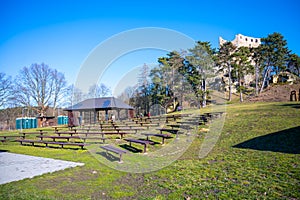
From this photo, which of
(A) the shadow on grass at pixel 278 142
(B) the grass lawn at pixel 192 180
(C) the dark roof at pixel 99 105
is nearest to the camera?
(B) the grass lawn at pixel 192 180

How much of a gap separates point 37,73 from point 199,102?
27331mm

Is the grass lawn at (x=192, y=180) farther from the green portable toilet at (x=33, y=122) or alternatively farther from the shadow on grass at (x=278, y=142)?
the green portable toilet at (x=33, y=122)

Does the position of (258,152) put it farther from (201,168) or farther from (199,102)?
(199,102)

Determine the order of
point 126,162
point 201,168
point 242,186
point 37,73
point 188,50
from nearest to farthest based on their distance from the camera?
1. point 242,186
2. point 201,168
3. point 126,162
4. point 188,50
5. point 37,73

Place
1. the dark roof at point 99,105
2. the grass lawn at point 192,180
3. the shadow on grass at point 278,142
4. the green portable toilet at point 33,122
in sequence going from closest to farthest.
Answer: the grass lawn at point 192,180 < the shadow on grass at point 278,142 < the dark roof at point 99,105 < the green portable toilet at point 33,122

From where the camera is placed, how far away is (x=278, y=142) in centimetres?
723

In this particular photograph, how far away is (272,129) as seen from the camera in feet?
30.0

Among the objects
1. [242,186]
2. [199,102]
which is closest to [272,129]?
[242,186]

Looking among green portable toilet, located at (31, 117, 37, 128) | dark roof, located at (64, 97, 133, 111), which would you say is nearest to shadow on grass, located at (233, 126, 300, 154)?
dark roof, located at (64, 97, 133, 111)

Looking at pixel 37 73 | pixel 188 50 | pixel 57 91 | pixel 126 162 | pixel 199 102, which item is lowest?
pixel 126 162

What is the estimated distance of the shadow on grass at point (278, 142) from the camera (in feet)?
21.1

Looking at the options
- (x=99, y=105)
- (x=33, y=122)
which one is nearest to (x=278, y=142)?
(x=99, y=105)

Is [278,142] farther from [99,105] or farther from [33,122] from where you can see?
[33,122]

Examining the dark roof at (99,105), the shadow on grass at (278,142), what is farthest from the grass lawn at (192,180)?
the dark roof at (99,105)
